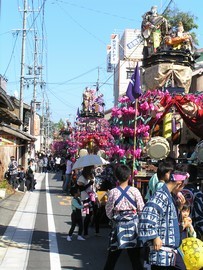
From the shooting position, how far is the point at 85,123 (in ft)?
72.9

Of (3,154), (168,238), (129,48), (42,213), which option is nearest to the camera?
(168,238)

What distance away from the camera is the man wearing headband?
4.47 m

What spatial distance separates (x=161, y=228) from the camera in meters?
4.52

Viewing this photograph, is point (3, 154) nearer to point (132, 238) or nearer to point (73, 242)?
point (73, 242)

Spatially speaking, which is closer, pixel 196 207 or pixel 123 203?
pixel 196 207

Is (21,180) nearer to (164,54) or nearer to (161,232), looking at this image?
(164,54)

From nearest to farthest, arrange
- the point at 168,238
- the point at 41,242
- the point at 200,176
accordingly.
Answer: the point at 168,238 → the point at 200,176 → the point at 41,242

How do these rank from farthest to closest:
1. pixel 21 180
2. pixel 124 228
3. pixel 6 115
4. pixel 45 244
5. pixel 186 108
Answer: pixel 21 180 < pixel 6 115 < pixel 186 108 < pixel 45 244 < pixel 124 228

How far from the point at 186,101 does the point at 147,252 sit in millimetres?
6792

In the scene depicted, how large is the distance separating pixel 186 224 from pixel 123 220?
95 centimetres

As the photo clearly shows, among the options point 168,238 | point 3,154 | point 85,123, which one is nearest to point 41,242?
point 168,238

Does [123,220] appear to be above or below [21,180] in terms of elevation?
above

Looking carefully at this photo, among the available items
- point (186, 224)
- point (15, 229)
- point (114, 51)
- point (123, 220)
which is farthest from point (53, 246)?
point (114, 51)

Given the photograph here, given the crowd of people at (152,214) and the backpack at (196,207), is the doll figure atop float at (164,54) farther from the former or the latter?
the backpack at (196,207)
